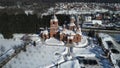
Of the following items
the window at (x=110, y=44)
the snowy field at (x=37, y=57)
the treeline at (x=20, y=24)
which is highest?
the snowy field at (x=37, y=57)

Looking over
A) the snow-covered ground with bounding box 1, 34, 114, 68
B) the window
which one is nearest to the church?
the snow-covered ground with bounding box 1, 34, 114, 68

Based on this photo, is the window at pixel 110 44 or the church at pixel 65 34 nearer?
the church at pixel 65 34

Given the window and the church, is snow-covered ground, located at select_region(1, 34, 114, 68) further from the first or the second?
the window

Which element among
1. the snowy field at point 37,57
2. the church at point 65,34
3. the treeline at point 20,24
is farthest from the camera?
the treeline at point 20,24

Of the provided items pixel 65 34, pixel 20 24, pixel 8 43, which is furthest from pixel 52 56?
pixel 20 24

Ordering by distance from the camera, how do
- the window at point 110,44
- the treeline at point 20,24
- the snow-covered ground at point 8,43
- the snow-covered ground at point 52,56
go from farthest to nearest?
the treeline at point 20,24 < the window at point 110,44 < the snow-covered ground at point 8,43 < the snow-covered ground at point 52,56

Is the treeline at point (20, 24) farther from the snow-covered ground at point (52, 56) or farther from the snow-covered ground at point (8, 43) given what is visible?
the snow-covered ground at point (52, 56)

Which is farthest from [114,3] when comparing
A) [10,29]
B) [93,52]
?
[93,52]

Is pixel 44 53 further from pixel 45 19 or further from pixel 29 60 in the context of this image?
pixel 45 19

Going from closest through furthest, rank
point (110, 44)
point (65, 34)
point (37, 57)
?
point (37, 57) → point (65, 34) → point (110, 44)

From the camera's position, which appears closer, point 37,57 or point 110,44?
point 37,57

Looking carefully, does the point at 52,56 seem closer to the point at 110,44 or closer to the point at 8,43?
the point at 8,43

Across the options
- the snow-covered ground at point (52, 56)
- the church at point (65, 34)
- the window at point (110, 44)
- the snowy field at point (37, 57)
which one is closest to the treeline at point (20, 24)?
the church at point (65, 34)

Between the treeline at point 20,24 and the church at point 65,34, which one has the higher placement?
the church at point 65,34
